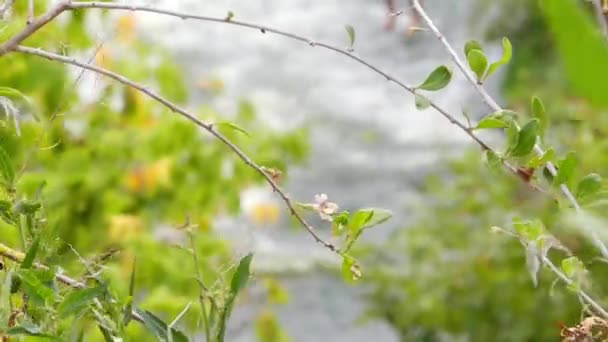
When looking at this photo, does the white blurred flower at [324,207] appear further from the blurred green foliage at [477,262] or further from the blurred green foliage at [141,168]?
the blurred green foliage at [477,262]

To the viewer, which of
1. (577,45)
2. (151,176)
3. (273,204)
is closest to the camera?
(577,45)

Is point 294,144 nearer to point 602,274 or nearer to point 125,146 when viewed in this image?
point 125,146

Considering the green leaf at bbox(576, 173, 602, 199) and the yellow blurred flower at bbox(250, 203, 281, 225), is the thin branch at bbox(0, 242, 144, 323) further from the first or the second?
the yellow blurred flower at bbox(250, 203, 281, 225)

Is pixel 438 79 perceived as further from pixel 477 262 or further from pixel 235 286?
pixel 477 262

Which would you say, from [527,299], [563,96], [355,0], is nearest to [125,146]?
[527,299]

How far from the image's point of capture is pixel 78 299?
0.38 metres

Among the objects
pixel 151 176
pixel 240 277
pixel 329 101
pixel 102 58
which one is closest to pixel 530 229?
pixel 240 277

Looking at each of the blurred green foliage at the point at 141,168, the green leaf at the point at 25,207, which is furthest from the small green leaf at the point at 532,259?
the blurred green foliage at the point at 141,168

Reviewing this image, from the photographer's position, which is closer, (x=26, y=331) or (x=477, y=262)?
(x=26, y=331)

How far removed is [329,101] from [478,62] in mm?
4673

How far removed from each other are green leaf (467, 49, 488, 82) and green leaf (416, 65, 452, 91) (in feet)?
0.04

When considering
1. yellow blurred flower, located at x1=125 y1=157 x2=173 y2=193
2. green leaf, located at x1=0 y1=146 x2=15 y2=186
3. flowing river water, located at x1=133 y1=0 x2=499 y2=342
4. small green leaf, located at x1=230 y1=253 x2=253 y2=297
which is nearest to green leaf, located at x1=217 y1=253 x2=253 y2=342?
small green leaf, located at x1=230 y1=253 x2=253 y2=297

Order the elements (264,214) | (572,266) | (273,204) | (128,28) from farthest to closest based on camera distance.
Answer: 1. (273,204)
2. (264,214)
3. (128,28)
4. (572,266)

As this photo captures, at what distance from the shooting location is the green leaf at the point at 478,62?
51cm
